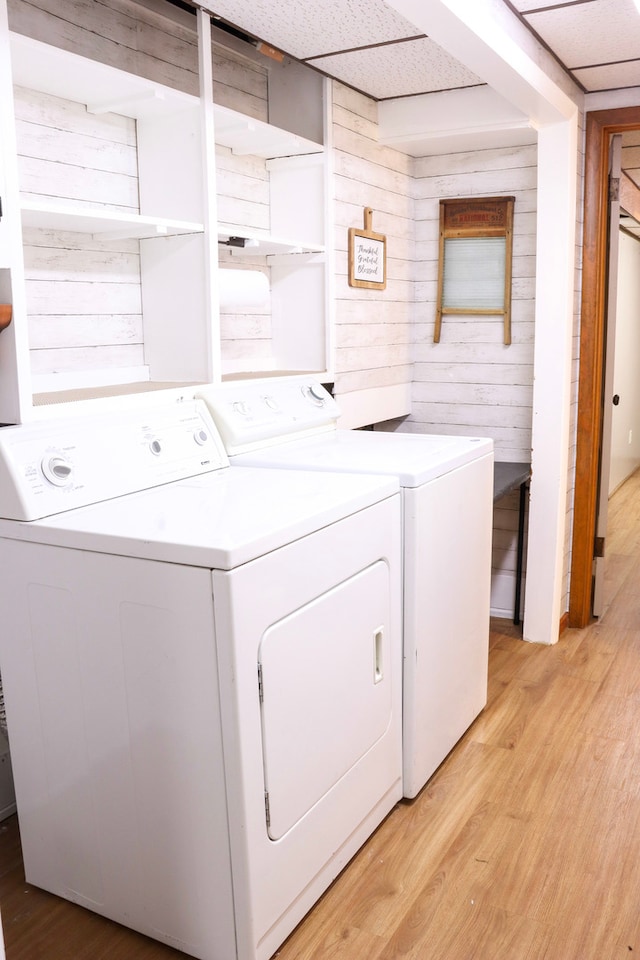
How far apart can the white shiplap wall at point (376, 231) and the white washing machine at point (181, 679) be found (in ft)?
4.06

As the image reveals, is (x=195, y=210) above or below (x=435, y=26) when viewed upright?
below

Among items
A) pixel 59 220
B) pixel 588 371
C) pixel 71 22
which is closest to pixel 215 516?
pixel 59 220

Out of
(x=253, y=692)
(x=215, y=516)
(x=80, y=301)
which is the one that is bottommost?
(x=253, y=692)

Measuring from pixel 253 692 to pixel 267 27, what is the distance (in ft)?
6.30

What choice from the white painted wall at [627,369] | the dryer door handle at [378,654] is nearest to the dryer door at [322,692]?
the dryer door handle at [378,654]

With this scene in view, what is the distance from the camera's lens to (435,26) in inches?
80.6

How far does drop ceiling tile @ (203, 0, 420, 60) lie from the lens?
2283 mm

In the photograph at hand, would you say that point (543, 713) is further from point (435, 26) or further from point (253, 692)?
point (435, 26)

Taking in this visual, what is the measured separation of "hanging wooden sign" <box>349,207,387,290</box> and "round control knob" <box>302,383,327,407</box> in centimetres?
49

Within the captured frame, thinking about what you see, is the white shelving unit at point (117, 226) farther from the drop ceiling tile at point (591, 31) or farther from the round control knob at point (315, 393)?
the drop ceiling tile at point (591, 31)

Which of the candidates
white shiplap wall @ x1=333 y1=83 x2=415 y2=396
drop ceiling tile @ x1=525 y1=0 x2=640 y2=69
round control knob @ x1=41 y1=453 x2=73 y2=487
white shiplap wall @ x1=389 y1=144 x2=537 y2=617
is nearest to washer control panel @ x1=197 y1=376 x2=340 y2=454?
white shiplap wall @ x1=333 y1=83 x2=415 y2=396

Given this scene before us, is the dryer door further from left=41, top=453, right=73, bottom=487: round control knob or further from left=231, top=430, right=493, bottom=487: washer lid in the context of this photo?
left=41, top=453, right=73, bottom=487: round control knob

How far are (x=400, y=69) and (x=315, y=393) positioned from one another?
3.78ft

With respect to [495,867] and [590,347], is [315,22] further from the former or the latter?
[495,867]
